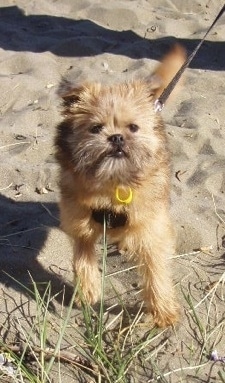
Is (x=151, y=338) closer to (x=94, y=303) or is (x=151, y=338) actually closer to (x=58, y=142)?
(x=94, y=303)

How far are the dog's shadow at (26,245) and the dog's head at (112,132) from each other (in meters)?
0.82

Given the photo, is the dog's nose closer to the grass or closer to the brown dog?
the brown dog

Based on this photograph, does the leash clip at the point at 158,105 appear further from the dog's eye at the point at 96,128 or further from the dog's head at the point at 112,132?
the dog's eye at the point at 96,128

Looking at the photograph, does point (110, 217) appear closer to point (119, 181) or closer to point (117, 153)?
point (119, 181)

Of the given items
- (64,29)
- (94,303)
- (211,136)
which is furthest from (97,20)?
(94,303)

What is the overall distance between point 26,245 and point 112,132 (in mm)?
1355

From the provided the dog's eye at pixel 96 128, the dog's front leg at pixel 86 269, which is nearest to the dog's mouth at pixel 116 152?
the dog's eye at pixel 96 128

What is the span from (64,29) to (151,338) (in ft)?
15.9

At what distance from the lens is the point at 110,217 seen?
3520mm

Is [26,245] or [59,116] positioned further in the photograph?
[59,116]

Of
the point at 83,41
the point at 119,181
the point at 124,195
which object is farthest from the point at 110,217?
the point at 83,41

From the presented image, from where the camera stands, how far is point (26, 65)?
6.71 metres

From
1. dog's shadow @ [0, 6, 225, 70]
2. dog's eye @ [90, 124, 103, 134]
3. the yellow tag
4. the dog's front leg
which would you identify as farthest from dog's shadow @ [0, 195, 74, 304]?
dog's shadow @ [0, 6, 225, 70]

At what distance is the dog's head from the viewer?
125 inches
